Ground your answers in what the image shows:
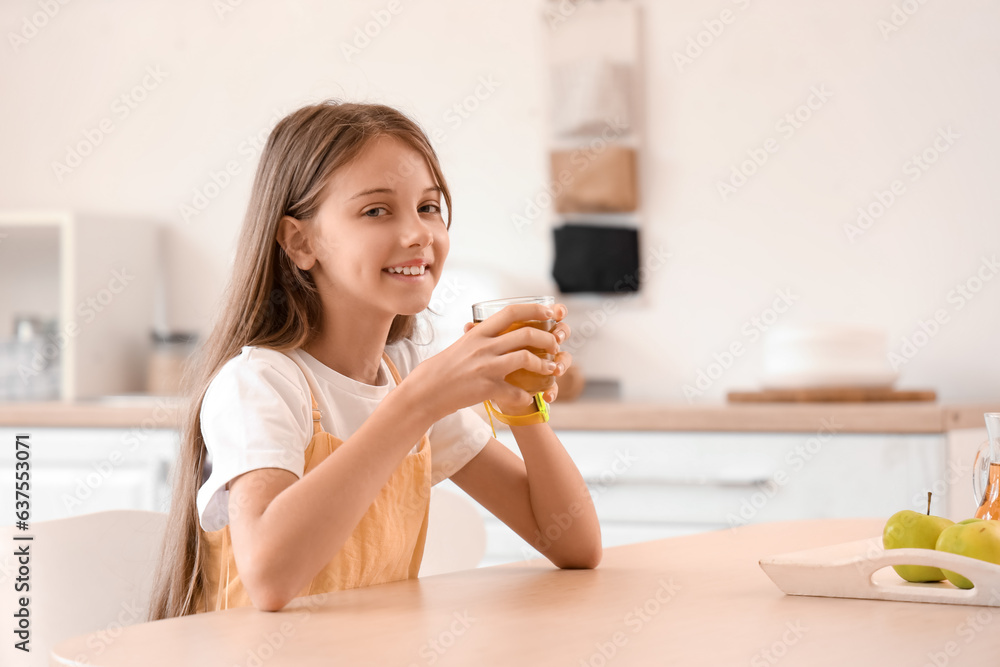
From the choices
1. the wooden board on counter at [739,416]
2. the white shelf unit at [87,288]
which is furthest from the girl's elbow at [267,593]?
the white shelf unit at [87,288]

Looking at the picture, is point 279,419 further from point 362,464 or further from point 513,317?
point 513,317

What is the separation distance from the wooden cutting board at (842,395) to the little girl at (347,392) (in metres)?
1.07

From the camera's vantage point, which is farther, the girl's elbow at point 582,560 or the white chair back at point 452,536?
the white chair back at point 452,536

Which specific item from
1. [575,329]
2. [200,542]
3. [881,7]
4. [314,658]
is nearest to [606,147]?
[575,329]

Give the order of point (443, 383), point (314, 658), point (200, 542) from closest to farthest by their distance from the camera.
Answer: point (314, 658) < point (443, 383) < point (200, 542)

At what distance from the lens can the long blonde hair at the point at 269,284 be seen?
1.14 m

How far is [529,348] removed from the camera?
98 centimetres

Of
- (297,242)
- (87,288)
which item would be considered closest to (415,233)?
(297,242)

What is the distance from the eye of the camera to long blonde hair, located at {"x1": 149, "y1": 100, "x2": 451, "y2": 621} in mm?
1136

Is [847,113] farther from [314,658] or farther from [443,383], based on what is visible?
[314,658]

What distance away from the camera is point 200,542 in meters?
1.14

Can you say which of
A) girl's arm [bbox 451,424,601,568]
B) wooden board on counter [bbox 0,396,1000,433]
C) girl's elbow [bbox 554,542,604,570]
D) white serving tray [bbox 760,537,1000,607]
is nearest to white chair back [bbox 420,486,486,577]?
girl's arm [bbox 451,424,601,568]

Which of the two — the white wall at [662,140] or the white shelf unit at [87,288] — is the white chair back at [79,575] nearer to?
the white wall at [662,140]

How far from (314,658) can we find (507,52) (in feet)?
7.29
